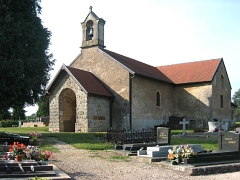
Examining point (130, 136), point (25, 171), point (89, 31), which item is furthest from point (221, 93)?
point (25, 171)

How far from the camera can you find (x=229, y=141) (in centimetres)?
1263

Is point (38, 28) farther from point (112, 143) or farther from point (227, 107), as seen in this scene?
point (227, 107)

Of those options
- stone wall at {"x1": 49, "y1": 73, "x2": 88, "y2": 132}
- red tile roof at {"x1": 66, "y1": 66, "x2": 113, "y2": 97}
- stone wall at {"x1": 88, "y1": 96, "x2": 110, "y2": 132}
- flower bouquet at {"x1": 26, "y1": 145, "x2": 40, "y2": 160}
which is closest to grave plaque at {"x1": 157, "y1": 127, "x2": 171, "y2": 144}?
flower bouquet at {"x1": 26, "y1": 145, "x2": 40, "y2": 160}

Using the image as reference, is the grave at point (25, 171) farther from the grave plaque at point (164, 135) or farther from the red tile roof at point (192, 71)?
the red tile roof at point (192, 71)

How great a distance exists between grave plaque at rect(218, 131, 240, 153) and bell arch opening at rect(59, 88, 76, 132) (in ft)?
57.3

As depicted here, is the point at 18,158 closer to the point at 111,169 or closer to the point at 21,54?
the point at 111,169

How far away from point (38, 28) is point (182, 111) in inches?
804

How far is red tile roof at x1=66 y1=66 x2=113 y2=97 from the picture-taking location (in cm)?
2661

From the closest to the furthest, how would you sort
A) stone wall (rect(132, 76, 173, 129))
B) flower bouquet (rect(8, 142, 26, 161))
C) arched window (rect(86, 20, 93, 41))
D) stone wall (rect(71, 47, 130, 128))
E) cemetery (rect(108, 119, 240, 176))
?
1. flower bouquet (rect(8, 142, 26, 161))
2. cemetery (rect(108, 119, 240, 176))
3. stone wall (rect(71, 47, 130, 128))
4. stone wall (rect(132, 76, 173, 129))
5. arched window (rect(86, 20, 93, 41))

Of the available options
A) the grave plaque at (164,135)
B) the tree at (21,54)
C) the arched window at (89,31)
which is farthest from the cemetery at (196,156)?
the arched window at (89,31)

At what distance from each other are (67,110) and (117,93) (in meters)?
5.02

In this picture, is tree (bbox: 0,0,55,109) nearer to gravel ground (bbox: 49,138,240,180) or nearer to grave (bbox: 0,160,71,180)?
gravel ground (bbox: 49,138,240,180)

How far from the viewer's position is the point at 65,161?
11.4 m

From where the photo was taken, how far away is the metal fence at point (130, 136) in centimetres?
1669
